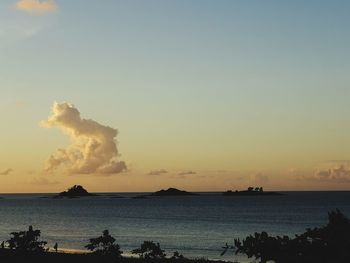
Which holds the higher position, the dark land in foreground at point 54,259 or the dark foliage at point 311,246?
the dark foliage at point 311,246

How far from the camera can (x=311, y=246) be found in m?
13.7

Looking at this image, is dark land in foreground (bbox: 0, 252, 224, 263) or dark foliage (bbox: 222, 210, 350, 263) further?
dark land in foreground (bbox: 0, 252, 224, 263)

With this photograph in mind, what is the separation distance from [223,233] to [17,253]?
6516 centimetres

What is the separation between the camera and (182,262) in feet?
116

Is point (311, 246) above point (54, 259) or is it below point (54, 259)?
above

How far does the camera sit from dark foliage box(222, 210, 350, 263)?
43.4 feet

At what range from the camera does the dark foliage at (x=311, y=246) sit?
13.2 m

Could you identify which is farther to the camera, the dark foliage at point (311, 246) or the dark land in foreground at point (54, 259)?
the dark land in foreground at point (54, 259)

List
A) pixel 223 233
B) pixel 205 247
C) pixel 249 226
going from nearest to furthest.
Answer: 1. pixel 205 247
2. pixel 223 233
3. pixel 249 226

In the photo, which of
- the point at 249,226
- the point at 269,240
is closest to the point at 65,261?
the point at 269,240

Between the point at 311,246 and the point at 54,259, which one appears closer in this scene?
the point at 311,246

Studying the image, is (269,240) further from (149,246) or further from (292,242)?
(149,246)

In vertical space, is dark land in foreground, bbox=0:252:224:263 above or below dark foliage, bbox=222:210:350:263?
below

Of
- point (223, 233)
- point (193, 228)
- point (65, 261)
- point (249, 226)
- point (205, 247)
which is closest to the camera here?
point (65, 261)
